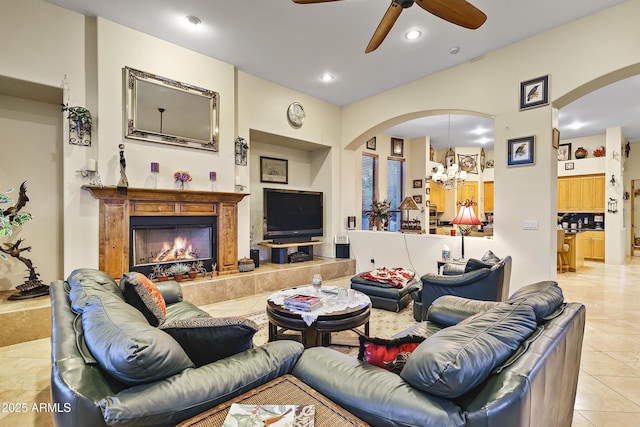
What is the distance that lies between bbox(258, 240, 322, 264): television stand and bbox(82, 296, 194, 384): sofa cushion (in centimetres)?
393

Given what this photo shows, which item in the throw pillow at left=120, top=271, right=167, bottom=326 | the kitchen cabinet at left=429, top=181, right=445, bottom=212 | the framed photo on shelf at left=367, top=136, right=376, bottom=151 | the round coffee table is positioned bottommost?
the round coffee table

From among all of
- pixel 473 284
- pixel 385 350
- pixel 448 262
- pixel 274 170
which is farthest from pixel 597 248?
pixel 385 350

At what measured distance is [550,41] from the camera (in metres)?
3.56

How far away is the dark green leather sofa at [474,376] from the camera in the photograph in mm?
950

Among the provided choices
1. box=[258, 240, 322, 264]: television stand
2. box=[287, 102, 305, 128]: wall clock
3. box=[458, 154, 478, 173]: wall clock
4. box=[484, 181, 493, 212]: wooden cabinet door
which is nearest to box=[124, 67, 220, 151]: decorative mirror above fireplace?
box=[287, 102, 305, 128]: wall clock

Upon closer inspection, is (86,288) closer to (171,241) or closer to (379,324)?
(171,241)

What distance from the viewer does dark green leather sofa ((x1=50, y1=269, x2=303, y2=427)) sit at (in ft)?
3.05

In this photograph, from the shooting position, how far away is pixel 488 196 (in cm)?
936

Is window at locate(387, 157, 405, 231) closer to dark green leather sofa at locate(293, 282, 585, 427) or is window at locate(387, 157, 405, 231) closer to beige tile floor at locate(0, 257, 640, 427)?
beige tile floor at locate(0, 257, 640, 427)

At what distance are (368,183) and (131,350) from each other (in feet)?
22.3

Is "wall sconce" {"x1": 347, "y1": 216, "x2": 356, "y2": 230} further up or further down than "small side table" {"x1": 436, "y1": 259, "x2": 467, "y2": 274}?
further up

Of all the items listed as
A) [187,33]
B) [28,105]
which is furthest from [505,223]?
[28,105]

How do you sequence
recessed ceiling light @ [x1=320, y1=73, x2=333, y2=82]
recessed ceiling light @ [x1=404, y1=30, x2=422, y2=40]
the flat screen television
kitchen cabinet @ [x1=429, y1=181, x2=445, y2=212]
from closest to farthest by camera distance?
recessed ceiling light @ [x1=404, y1=30, x2=422, y2=40] < recessed ceiling light @ [x1=320, y1=73, x2=333, y2=82] < the flat screen television < kitchen cabinet @ [x1=429, y1=181, x2=445, y2=212]

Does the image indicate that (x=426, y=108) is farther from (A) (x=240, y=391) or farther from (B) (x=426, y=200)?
(A) (x=240, y=391)
